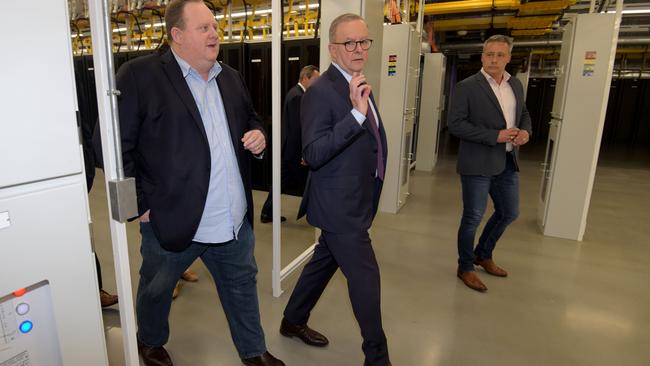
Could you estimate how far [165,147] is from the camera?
4.50ft

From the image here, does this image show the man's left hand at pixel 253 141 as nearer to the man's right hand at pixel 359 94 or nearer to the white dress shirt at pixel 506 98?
the man's right hand at pixel 359 94

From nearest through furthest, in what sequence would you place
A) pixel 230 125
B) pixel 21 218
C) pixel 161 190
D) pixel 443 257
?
1. pixel 21 218
2. pixel 161 190
3. pixel 230 125
4. pixel 443 257

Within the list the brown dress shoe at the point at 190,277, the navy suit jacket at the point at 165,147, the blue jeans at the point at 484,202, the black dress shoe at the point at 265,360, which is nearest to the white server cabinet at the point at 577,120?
the blue jeans at the point at 484,202

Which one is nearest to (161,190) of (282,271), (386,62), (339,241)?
(339,241)

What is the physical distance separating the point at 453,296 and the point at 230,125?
1.91 m

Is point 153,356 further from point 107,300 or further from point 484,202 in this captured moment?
point 484,202

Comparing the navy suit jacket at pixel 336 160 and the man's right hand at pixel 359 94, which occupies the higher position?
the man's right hand at pixel 359 94

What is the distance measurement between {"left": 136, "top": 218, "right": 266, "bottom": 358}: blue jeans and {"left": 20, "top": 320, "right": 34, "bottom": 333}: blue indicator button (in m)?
0.63

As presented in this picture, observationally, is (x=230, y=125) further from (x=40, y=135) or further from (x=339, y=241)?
(x=40, y=135)

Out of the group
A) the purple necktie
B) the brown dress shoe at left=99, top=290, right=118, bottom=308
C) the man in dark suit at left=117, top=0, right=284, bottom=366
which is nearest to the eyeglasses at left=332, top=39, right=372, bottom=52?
the purple necktie

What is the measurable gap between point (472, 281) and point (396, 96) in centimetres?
220

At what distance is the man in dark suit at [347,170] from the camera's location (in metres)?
1.53

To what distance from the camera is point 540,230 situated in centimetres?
381

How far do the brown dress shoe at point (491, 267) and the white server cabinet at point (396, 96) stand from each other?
57.5 inches
